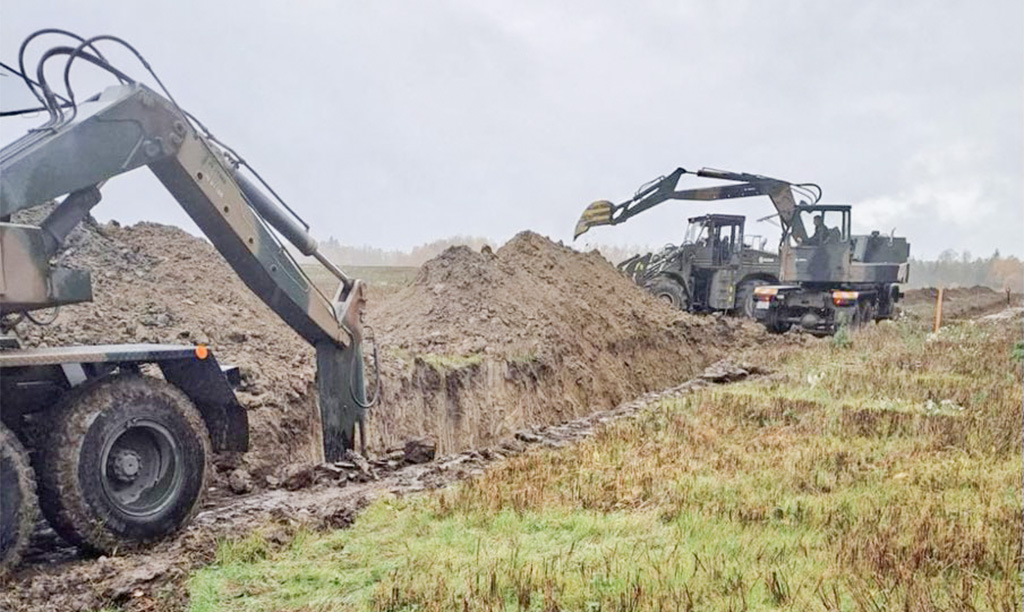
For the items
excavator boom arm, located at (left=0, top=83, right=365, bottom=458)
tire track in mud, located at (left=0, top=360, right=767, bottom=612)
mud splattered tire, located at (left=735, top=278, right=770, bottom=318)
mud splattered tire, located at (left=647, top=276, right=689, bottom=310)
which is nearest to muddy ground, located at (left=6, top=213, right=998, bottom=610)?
tire track in mud, located at (left=0, top=360, right=767, bottom=612)

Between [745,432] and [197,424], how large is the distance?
488cm

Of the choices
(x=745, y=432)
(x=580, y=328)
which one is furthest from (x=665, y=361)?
(x=745, y=432)

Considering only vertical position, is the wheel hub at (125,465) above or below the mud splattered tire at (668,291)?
below

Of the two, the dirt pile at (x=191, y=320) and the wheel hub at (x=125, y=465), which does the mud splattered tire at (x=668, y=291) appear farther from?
the wheel hub at (x=125, y=465)

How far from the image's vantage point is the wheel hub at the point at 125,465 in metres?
4.45

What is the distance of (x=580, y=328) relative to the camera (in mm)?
14359

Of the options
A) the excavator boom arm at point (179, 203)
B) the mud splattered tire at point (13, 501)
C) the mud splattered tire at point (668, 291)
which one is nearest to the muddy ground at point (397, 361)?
the mud splattered tire at point (13, 501)

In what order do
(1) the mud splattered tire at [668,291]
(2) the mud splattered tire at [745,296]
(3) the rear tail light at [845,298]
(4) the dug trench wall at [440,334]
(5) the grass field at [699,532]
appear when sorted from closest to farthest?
1. (5) the grass field at [699,532]
2. (4) the dug trench wall at [440,334]
3. (3) the rear tail light at [845,298]
4. (1) the mud splattered tire at [668,291]
5. (2) the mud splattered tire at [745,296]

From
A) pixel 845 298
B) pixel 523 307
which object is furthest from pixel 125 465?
pixel 845 298

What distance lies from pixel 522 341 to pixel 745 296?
1096 cm

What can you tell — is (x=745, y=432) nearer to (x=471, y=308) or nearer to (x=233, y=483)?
(x=233, y=483)

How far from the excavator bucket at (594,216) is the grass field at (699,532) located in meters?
14.1

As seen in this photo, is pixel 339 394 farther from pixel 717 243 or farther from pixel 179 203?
pixel 717 243

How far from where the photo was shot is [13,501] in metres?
3.84
